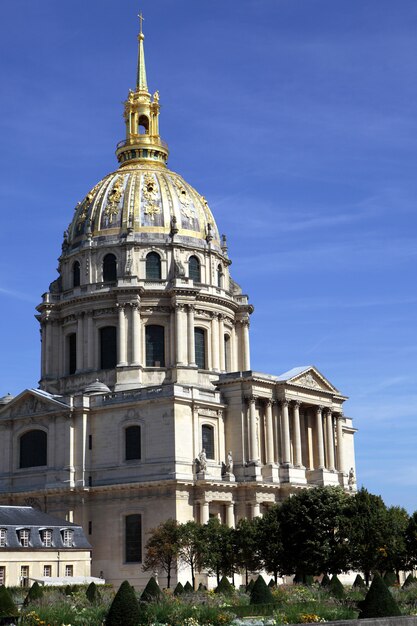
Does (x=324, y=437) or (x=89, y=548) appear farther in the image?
(x=324, y=437)

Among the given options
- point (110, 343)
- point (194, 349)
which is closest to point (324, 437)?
point (194, 349)

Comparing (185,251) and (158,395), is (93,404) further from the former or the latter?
(185,251)

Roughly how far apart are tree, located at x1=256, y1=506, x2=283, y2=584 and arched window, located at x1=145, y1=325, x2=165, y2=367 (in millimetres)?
24060

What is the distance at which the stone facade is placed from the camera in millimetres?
75750

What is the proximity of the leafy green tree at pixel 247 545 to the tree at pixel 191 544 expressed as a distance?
2237mm

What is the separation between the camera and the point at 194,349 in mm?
86062

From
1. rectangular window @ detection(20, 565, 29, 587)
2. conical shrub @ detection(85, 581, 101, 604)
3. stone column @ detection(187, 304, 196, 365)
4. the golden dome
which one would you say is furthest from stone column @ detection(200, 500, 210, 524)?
the golden dome

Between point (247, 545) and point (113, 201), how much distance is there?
125 ft

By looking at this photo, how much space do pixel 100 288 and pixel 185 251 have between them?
801 cm

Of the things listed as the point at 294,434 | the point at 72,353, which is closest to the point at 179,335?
the point at 72,353

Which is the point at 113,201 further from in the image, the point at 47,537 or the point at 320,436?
the point at 47,537

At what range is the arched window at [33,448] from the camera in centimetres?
8088

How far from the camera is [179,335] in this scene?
279 feet

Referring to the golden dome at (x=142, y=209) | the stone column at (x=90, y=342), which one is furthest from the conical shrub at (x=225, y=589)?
the golden dome at (x=142, y=209)
